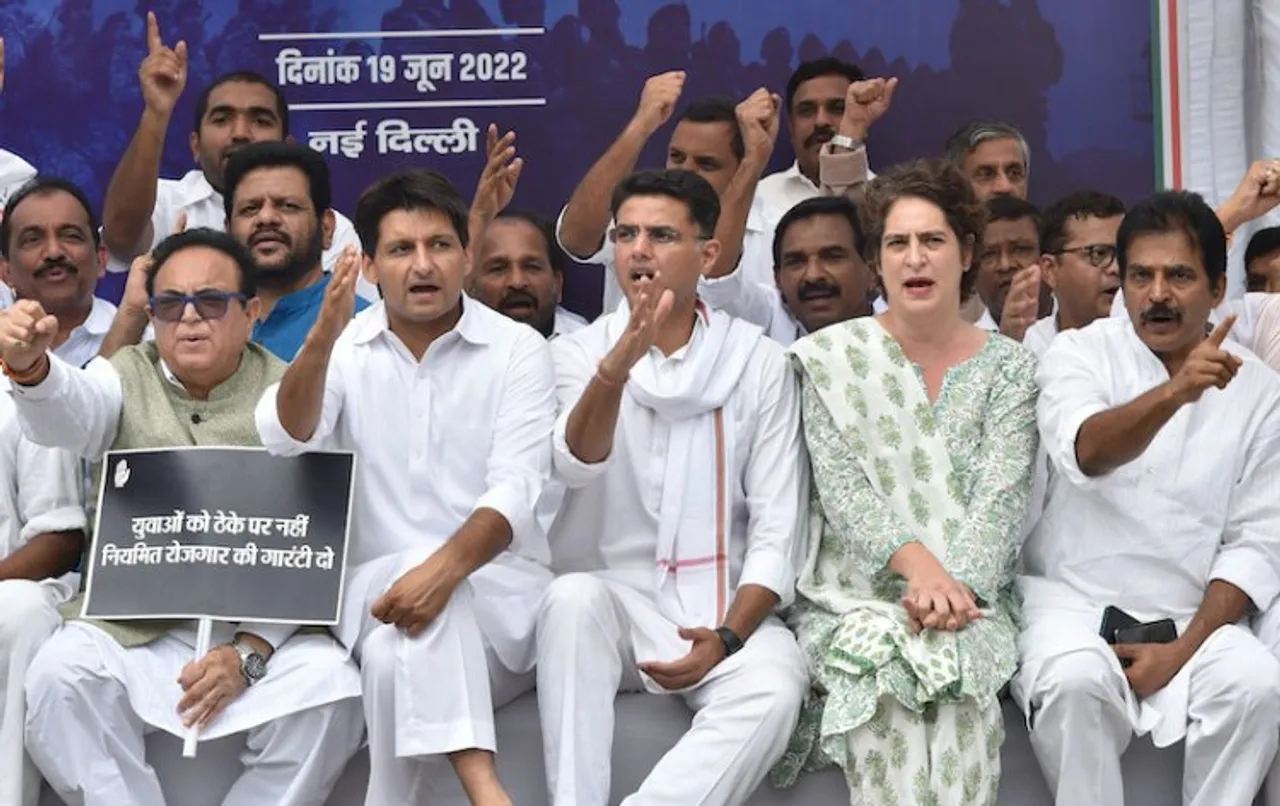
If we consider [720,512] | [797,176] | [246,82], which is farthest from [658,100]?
[720,512]

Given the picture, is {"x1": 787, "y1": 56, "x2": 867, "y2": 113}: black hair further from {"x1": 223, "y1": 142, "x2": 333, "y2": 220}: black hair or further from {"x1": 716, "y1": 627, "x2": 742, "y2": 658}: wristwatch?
{"x1": 716, "y1": 627, "x2": 742, "y2": 658}: wristwatch

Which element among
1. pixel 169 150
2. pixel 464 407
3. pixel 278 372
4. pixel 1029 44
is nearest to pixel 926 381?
pixel 464 407

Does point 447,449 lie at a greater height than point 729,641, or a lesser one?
greater

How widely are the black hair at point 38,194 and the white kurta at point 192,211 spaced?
469 millimetres

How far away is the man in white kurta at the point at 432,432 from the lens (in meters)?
5.36

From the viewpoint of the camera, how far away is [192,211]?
721cm

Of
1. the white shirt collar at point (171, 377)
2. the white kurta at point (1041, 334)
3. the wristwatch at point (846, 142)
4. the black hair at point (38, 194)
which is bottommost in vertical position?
the white shirt collar at point (171, 377)

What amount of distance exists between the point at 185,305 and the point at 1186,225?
2462 millimetres

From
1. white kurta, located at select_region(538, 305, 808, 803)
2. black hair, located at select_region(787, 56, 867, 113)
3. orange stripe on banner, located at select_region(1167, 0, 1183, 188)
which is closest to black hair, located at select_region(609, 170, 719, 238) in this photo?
white kurta, located at select_region(538, 305, 808, 803)

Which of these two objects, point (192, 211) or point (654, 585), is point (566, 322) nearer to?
point (192, 211)

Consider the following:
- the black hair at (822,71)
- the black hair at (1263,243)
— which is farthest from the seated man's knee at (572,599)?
the black hair at (1263,243)

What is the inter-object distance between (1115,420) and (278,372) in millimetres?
2053

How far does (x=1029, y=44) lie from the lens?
7.43 metres

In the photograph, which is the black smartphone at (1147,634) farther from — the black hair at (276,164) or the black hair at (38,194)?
the black hair at (38,194)
